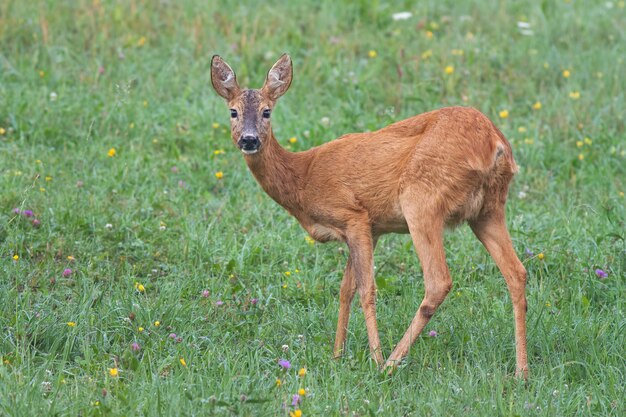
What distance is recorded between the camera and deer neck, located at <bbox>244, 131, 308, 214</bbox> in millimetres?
5984

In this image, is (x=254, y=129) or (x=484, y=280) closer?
(x=254, y=129)

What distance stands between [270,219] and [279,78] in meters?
1.38


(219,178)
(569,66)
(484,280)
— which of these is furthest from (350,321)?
(569,66)

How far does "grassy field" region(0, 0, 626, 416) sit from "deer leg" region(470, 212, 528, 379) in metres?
0.14

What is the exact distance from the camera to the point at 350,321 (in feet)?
20.2

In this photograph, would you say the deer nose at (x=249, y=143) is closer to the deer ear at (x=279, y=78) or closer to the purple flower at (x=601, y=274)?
the deer ear at (x=279, y=78)

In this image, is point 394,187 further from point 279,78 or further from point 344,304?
point 279,78

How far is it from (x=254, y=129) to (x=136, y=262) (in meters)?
1.37

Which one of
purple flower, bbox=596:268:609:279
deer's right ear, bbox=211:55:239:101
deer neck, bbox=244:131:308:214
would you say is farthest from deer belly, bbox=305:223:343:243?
purple flower, bbox=596:268:609:279

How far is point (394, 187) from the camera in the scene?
→ 5707mm

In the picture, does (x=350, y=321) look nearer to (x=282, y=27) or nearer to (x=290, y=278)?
(x=290, y=278)

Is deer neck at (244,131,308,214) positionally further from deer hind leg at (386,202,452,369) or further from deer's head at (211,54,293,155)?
deer hind leg at (386,202,452,369)

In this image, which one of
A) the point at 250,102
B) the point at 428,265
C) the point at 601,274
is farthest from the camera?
the point at 601,274

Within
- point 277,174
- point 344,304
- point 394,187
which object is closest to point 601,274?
point 394,187
